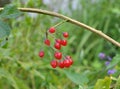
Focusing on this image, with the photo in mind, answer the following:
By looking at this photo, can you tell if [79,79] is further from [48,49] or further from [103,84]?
[48,49]

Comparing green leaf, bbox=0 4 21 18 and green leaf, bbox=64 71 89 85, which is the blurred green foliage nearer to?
green leaf, bbox=64 71 89 85

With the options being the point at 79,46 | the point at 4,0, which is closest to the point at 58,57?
the point at 4,0

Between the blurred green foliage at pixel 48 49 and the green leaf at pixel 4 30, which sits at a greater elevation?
the green leaf at pixel 4 30

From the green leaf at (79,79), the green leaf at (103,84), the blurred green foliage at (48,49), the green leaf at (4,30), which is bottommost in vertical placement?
the blurred green foliage at (48,49)

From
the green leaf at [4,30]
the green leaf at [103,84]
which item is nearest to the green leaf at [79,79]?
the green leaf at [103,84]

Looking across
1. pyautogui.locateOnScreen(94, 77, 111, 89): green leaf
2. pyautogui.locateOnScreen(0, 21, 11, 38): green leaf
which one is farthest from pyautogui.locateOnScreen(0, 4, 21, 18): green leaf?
pyautogui.locateOnScreen(94, 77, 111, 89): green leaf

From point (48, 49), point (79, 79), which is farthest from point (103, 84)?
point (48, 49)

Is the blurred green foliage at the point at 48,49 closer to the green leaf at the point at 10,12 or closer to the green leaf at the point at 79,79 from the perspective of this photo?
the green leaf at the point at 79,79

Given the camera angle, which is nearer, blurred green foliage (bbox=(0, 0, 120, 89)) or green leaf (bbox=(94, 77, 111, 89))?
green leaf (bbox=(94, 77, 111, 89))

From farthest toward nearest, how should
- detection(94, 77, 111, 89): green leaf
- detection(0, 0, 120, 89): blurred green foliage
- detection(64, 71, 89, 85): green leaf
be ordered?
detection(0, 0, 120, 89): blurred green foliage → detection(64, 71, 89, 85): green leaf → detection(94, 77, 111, 89): green leaf
